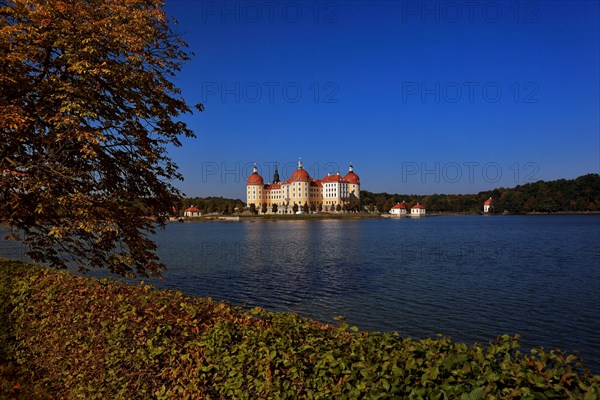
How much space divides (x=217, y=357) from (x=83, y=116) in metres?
6.40

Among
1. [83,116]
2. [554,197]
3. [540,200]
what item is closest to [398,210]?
[540,200]

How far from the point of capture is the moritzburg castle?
177250mm

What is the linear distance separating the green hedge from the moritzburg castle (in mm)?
166381

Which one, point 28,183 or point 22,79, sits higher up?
point 22,79

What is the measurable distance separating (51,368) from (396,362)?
5.89 meters

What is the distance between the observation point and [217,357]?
437 centimetres

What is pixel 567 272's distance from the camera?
2770 centimetres

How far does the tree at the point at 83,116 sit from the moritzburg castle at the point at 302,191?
534 feet

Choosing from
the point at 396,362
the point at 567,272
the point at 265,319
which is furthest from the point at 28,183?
the point at 567,272

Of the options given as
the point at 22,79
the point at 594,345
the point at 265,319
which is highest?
the point at 22,79

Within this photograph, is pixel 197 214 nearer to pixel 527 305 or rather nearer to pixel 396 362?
pixel 527 305

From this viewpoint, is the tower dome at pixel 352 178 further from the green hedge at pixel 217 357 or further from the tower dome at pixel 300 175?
the green hedge at pixel 217 357

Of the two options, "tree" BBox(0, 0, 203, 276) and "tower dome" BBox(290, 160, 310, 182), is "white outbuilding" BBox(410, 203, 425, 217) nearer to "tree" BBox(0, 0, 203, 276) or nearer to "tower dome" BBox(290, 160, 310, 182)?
"tower dome" BBox(290, 160, 310, 182)

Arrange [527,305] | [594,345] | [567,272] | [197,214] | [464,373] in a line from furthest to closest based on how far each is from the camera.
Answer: [197,214], [567,272], [527,305], [594,345], [464,373]
